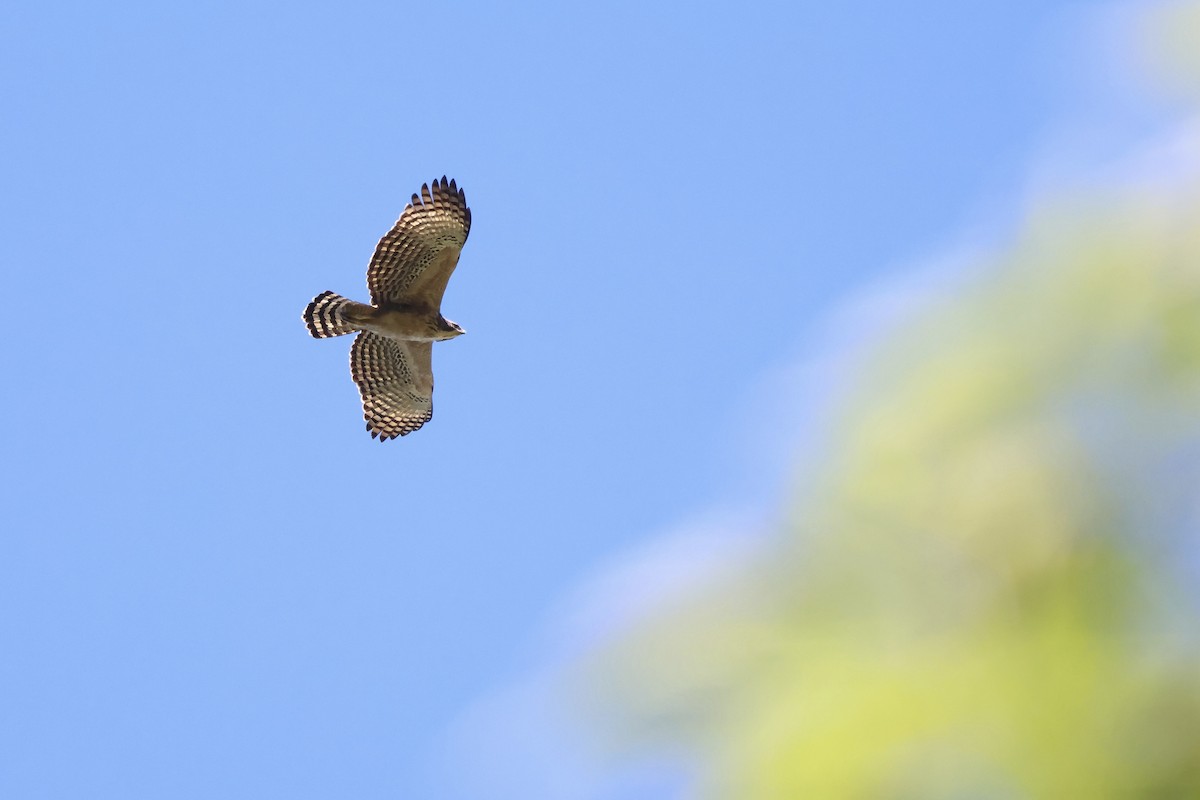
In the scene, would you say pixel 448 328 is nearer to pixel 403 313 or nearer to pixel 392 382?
pixel 403 313

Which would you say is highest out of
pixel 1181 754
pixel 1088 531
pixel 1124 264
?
pixel 1124 264

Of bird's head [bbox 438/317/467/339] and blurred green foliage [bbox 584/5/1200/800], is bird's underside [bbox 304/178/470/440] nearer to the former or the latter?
bird's head [bbox 438/317/467/339]

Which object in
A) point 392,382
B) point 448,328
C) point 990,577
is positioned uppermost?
point 392,382

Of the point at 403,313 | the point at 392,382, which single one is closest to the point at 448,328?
the point at 403,313

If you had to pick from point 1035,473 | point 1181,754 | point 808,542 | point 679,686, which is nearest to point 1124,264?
point 1035,473

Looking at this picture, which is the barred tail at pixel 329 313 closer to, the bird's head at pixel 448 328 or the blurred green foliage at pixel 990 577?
the bird's head at pixel 448 328

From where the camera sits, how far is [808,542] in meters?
5.14

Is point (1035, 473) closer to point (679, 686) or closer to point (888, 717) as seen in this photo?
point (888, 717)

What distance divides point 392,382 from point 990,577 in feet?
31.2

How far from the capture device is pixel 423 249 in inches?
485

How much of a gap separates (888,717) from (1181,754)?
2.57 feet

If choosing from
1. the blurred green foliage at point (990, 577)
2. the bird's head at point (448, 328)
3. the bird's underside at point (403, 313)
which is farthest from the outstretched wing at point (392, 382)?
the blurred green foliage at point (990, 577)

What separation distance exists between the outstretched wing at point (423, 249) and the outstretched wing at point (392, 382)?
33.8 inches

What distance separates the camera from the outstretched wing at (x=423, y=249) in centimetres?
1208
